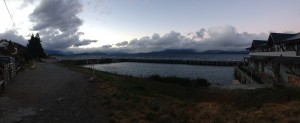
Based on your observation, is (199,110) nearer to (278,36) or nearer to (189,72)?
(278,36)

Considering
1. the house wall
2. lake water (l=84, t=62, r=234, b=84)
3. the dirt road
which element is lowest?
lake water (l=84, t=62, r=234, b=84)

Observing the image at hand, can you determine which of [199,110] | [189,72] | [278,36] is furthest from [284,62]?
[189,72]

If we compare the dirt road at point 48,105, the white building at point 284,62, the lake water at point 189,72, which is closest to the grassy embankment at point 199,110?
the dirt road at point 48,105

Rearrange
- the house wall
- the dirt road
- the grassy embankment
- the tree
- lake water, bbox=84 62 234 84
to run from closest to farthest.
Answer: the dirt road < the grassy embankment < the house wall < lake water, bbox=84 62 234 84 < the tree

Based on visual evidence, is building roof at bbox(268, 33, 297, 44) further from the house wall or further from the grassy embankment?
the grassy embankment

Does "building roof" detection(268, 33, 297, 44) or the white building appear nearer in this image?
the white building

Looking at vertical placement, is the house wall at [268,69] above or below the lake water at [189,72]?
above

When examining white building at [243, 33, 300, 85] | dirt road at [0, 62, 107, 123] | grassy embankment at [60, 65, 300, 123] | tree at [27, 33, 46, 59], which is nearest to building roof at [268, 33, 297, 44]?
white building at [243, 33, 300, 85]

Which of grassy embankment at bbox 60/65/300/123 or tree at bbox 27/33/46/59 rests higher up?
tree at bbox 27/33/46/59

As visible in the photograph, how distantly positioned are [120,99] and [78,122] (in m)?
4.87

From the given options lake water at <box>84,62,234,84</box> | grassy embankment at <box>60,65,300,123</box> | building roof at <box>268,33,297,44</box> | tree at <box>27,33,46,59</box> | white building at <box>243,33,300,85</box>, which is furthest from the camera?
tree at <box>27,33,46,59</box>

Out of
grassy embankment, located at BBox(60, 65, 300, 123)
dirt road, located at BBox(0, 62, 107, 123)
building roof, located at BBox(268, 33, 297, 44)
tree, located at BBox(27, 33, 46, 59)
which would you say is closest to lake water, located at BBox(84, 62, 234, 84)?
building roof, located at BBox(268, 33, 297, 44)

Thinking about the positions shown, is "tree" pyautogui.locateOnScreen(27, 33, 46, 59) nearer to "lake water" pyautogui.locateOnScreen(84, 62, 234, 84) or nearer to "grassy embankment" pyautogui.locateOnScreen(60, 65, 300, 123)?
"lake water" pyautogui.locateOnScreen(84, 62, 234, 84)

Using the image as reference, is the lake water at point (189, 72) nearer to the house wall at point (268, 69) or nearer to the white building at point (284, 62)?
the house wall at point (268, 69)
